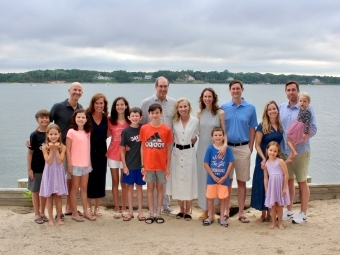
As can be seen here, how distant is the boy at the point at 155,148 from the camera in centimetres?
522

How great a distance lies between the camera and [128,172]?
5367 millimetres

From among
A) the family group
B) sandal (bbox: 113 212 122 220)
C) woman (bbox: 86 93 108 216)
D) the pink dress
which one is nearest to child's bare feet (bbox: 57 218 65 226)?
the family group

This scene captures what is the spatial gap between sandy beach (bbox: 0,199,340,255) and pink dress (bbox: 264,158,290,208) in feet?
1.20

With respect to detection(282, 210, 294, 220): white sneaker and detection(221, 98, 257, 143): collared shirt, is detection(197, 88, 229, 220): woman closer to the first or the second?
detection(221, 98, 257, 143): collared shirt

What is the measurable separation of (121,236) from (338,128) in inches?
803

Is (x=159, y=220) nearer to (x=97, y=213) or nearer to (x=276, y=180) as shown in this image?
(x=97, y=213)

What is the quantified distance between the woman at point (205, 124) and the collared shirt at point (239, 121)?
0.32 ft

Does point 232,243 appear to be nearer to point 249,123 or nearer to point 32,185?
point 249,123

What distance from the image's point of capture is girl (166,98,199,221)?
536 centimetres

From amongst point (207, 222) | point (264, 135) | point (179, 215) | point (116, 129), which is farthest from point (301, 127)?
point (116, 129)

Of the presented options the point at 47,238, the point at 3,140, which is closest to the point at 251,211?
the point at 47,238

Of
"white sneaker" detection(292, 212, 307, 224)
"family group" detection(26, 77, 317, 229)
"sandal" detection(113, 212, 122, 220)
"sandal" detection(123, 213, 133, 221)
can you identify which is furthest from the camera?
"sandal" detection(113, 212, 122, 220)

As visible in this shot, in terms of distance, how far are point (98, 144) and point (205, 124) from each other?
1.48 m

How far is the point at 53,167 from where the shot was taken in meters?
5.12
